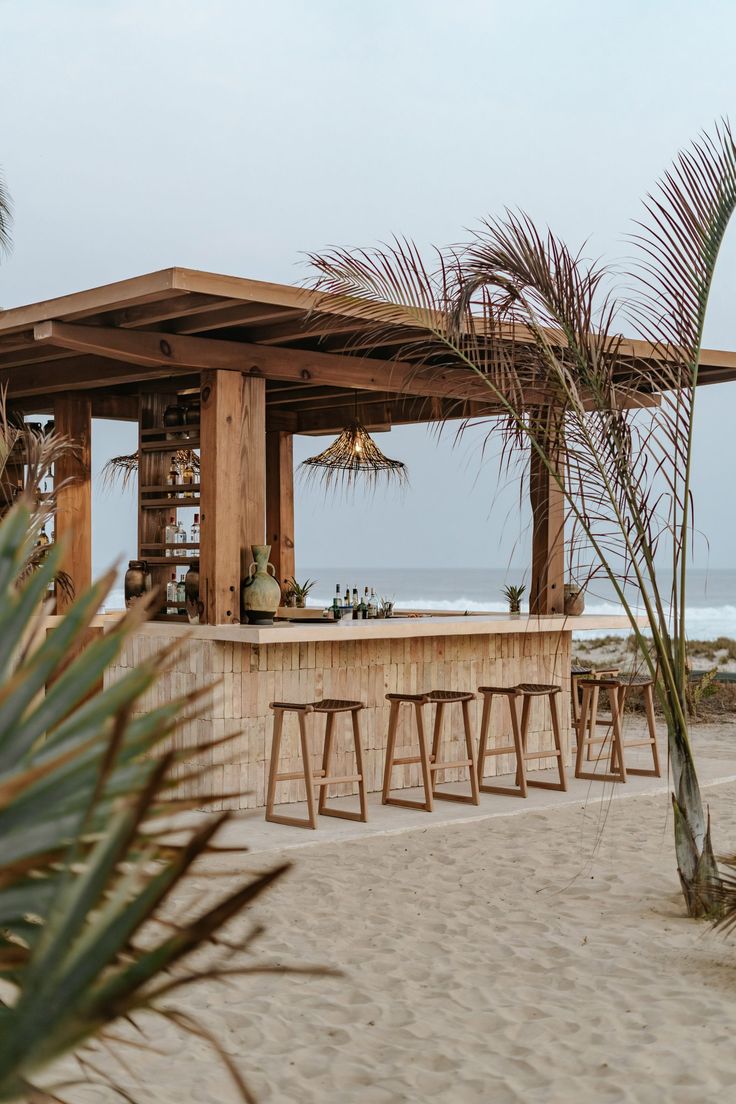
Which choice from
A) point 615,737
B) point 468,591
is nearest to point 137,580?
point 615,737

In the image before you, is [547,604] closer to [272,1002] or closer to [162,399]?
[162,399]

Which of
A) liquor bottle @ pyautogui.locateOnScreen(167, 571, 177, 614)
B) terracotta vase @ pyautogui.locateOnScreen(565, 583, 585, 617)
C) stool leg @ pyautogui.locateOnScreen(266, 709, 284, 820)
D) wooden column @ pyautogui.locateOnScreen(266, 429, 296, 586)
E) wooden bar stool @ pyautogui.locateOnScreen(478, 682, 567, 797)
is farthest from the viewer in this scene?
wooden column @ pyautogui.locateOnScreen(266, 429, 296, 586)

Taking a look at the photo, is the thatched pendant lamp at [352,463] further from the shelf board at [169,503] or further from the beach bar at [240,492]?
the shelf board at [169,503]

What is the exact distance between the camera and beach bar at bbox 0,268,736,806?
664 cm

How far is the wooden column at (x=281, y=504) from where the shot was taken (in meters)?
11.0

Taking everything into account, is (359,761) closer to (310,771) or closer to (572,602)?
(310,771)

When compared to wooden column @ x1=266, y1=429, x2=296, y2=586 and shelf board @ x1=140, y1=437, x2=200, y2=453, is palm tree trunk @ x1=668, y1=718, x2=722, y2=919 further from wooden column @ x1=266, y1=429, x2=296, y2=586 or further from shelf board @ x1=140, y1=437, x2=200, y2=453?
wooden column @ x1=266, y1=429, x2=296, y2=586

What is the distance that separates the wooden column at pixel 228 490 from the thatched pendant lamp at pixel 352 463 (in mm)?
2589

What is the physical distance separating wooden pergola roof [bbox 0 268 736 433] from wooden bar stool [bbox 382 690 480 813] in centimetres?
161

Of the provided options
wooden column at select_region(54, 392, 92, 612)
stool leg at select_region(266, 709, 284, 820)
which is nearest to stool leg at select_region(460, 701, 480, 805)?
stool leg at select_region(266, 709, 284, 820)

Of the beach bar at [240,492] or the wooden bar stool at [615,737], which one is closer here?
the beach bar at [240,492]

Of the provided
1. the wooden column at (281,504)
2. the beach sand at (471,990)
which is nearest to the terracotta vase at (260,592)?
the beach sand at (471,990)

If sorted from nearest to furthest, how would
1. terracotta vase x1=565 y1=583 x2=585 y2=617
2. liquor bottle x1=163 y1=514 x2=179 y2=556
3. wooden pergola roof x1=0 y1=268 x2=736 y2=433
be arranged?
wooden pergola roof x1=0 y1=268 x2=736 y2=433, liquor bottle x1=163 y1=514 x2=179 y2=556, terracotta vase x1=565 y1=583 x2=585 y2=617

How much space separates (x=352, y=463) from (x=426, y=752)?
384 centimetres
